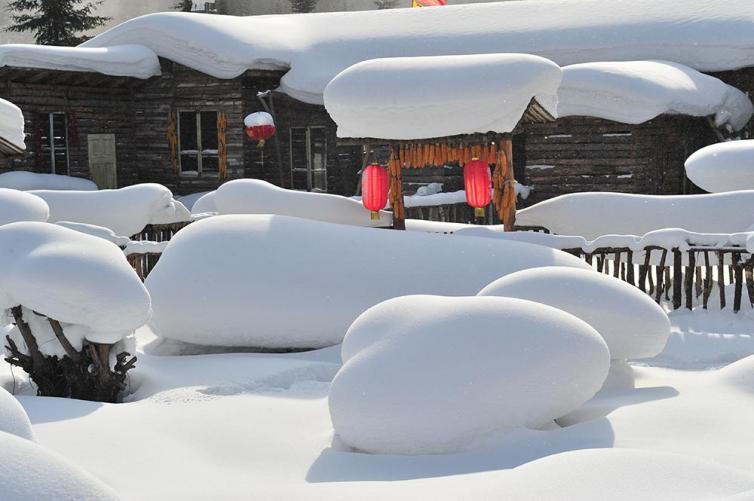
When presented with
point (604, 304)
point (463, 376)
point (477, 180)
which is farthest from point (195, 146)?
point (463, 376)

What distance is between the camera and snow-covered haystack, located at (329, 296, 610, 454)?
5566mm

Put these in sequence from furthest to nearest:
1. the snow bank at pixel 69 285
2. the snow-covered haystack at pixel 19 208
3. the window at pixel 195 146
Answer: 1. the window at pixel 195 146
2. the snow-covered haystack at pixel 19 208
3. the snow bank at pixel 69 285

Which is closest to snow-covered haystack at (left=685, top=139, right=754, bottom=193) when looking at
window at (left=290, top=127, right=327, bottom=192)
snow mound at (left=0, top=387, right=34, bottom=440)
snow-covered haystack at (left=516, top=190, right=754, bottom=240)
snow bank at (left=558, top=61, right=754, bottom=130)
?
snow-covered haystack at (left=516, top=190, right=754, bottom=240)

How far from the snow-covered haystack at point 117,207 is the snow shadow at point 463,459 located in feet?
28.1

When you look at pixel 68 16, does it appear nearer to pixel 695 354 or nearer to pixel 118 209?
pixel 118 209

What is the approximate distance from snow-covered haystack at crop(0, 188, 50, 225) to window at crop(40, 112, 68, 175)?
31.7ft

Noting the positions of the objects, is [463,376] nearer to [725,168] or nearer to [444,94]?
[444,94]

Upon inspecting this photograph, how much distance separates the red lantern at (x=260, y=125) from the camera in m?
19.5

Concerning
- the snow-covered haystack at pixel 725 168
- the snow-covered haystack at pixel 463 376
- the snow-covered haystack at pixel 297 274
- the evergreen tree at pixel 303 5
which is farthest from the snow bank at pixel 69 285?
the evergreen tree at pixel 303 5

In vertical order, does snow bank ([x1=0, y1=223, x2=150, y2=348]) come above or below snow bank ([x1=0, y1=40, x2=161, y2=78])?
below

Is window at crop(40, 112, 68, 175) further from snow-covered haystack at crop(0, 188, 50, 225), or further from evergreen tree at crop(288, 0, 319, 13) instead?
evergreen tree at crop(288, 0, 319, 13)

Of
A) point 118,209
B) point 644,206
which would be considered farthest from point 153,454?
point 118,209

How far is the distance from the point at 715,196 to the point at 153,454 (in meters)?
7.66

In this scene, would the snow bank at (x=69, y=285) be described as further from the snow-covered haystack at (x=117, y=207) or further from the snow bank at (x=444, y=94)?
the snow-covered haystack at (x=117, y=207)
